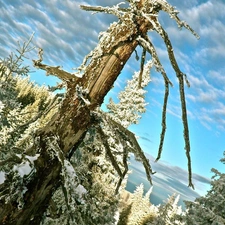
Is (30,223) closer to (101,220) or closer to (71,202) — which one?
(71,202)

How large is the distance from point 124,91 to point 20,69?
9.46 m

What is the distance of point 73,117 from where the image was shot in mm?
2688

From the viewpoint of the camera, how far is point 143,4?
271cm

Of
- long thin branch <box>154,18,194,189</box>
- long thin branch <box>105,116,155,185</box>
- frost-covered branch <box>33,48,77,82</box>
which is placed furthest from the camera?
frost-covered branch <box>33,48,77,82</box>

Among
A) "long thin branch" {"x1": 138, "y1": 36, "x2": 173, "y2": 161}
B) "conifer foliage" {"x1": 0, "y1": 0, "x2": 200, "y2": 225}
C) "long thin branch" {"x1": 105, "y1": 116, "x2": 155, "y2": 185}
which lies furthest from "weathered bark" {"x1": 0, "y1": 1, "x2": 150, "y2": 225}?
"long thin branch" {"x1": 105, "y1": 116, "x2": 155, "y2": 185}

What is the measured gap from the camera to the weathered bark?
262 centimetres

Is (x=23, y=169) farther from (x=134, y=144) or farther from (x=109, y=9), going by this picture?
(x=109, y=9)

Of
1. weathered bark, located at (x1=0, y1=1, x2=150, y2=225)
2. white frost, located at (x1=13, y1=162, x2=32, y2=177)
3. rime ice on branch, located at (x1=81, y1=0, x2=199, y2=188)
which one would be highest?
rime ice on branch, located at (x1=81, y1=0, x2=199, y2=188)

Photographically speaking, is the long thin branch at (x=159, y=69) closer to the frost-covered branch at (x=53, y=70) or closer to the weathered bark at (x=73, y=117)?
the weathered bark at (x=73, y=117)

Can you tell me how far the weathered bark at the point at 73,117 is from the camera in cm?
262

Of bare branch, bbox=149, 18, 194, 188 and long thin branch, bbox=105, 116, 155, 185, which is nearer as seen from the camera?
bare branch, bbox=149, 18, 194, 188

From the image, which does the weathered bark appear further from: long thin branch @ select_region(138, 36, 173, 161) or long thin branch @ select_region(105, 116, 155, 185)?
long thin branch @ select_region(105, 116, 155, 185)

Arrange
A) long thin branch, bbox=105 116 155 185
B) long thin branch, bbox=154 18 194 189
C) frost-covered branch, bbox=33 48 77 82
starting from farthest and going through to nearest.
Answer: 1. frost-covered branch, bbox=33 48 77 82
2. long thin branch, bbox=105 116 155 185
3. long thin branch, bbox=154 18 194 189

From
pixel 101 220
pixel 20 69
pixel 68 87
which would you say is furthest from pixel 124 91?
pixel 68 87
